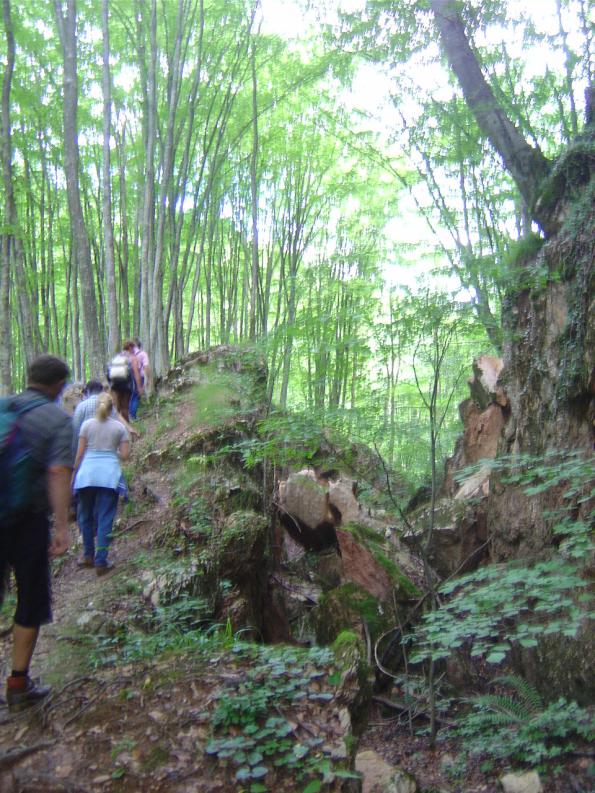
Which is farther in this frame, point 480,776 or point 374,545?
point 374,545

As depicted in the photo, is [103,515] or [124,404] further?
[124,404]

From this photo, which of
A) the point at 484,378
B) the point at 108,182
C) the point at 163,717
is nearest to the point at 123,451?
the point at 163,717

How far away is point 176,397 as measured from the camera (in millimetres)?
8766

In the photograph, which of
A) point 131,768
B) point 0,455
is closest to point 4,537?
point 0,455

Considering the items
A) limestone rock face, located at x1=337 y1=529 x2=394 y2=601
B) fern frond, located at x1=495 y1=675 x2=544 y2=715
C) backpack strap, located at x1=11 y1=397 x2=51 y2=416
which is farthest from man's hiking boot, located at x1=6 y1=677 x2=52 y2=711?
limestone rock face, located at x1=337 y1=529 x2=394 y2=601

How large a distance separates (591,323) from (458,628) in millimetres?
2624

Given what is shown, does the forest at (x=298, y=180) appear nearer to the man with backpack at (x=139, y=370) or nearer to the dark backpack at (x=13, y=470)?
the man with backpack at (x=139, y=370)

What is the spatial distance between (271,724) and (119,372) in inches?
232

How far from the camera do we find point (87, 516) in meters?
4.61

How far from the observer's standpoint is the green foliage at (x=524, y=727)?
3.56 m

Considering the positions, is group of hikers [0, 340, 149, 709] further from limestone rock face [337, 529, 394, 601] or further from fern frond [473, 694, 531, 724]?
limestone rock face [337, 529, 394, 601]

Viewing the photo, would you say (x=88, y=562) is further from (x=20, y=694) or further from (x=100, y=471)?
(x=20, y=694)

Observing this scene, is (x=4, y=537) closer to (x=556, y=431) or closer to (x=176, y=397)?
(x=556, y=431)

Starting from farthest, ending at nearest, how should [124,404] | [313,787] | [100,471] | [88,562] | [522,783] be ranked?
[124,404]
[88,562]
[100,471]
[522,783]
[313,787]
